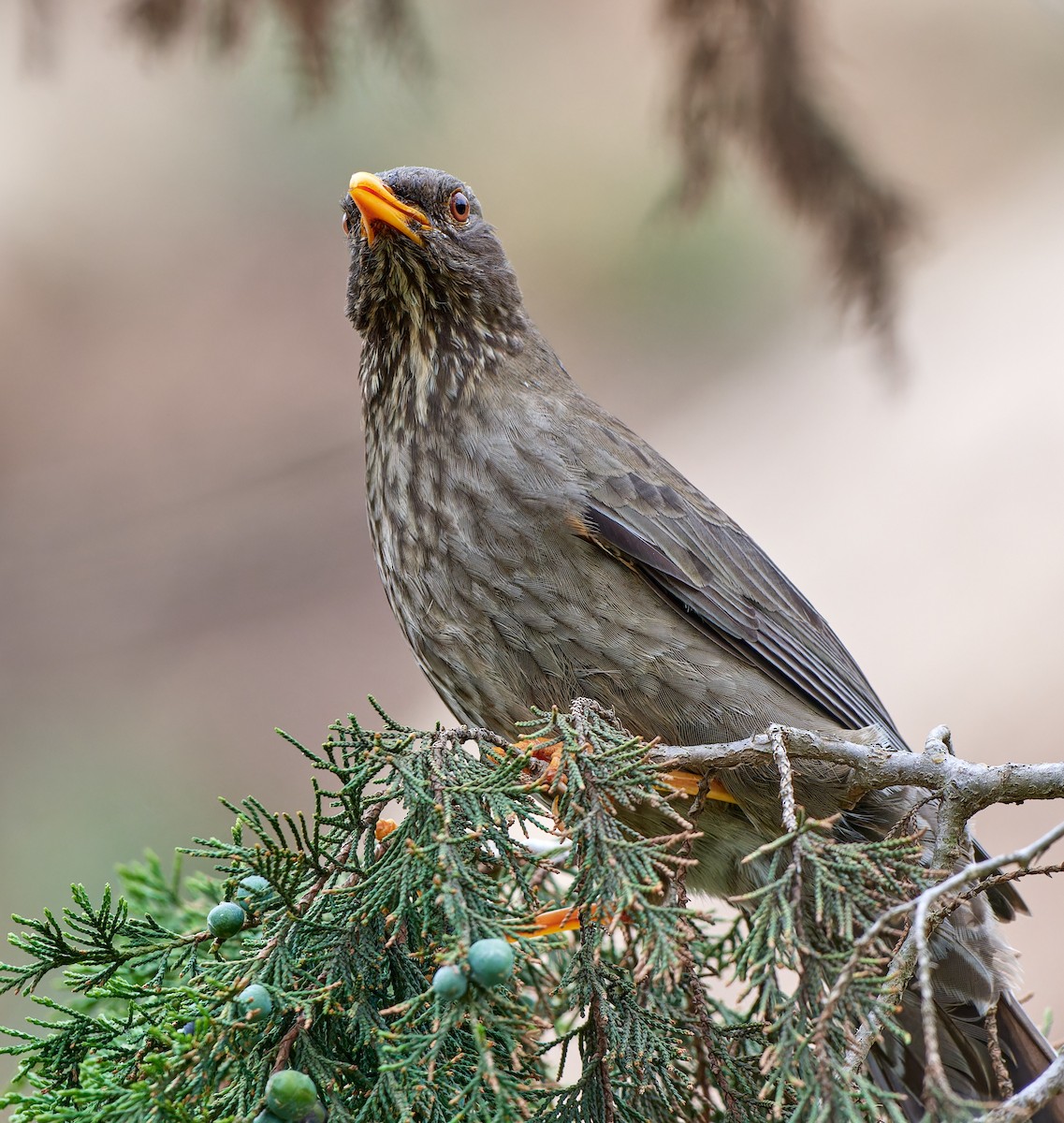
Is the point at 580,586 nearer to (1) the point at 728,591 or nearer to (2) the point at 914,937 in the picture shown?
(1) the point at 728,591

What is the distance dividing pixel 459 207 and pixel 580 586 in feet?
4.37

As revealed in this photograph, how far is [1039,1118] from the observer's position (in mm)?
2934

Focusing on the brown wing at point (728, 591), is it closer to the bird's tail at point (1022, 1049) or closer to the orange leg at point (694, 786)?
the bird's tail at point (1022, 1049)

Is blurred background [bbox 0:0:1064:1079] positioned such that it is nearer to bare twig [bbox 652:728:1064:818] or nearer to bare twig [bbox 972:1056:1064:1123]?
bare twig [bbox 652:728:1064:818]

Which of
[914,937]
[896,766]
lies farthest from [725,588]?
[914,937]

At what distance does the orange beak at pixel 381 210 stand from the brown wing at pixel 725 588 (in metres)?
0.98

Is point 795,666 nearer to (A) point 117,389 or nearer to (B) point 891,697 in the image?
(B) point 891,697

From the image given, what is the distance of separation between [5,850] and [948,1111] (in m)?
7.22

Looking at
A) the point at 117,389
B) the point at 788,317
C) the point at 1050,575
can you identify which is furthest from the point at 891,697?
the point at 117,389

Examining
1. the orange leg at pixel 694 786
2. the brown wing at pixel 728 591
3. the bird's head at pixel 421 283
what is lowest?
the orange leg at pixel 694 786

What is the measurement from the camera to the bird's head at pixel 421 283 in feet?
11.3

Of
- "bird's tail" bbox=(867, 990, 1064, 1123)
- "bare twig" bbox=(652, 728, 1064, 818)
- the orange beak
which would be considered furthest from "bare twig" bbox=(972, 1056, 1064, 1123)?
the orange beak

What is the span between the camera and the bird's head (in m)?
3.43

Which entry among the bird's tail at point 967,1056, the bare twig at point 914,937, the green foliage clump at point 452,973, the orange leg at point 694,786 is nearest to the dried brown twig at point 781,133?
the orange leg at point 694,786
